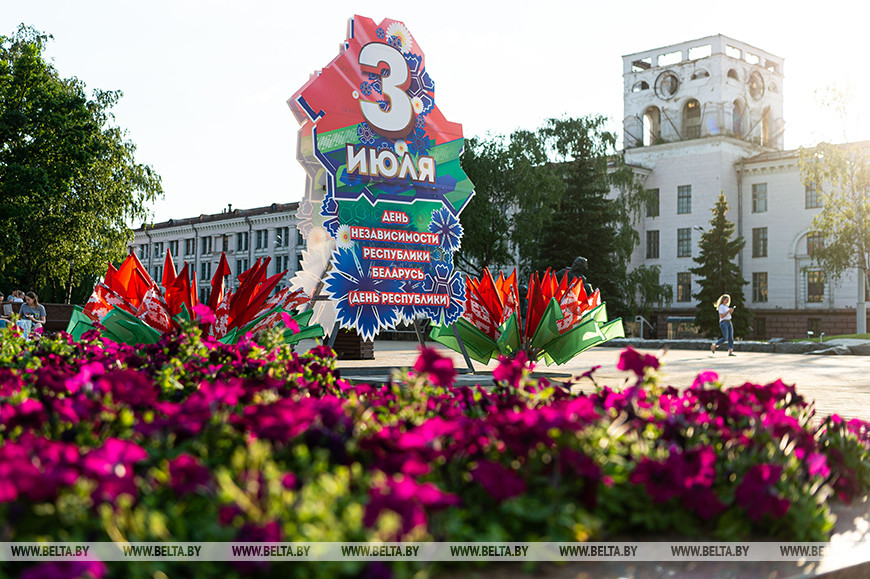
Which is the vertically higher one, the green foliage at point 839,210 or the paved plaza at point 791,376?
the green foliage at point 839,210

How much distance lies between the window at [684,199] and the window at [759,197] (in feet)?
13.4

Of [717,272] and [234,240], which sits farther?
[234,240]

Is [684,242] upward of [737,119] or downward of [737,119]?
downward

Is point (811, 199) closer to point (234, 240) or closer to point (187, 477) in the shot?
point (234, 240)

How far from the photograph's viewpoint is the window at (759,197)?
55250mm

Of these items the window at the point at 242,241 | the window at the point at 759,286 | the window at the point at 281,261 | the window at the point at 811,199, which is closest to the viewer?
the window at the point at 811,199

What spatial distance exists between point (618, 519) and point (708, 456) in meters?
0.39

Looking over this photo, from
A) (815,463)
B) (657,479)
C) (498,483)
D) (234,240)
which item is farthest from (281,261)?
(498,483)

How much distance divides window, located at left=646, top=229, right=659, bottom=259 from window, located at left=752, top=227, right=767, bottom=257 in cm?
651

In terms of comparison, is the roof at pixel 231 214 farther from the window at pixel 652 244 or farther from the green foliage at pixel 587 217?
the green foliage at pixel 587 217

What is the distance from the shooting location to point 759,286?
180ft

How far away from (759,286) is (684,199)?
25.4ft

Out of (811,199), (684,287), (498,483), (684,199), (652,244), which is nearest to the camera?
(498,483)

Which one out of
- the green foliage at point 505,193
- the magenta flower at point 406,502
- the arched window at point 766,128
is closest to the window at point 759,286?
the arched window at point 766,128
